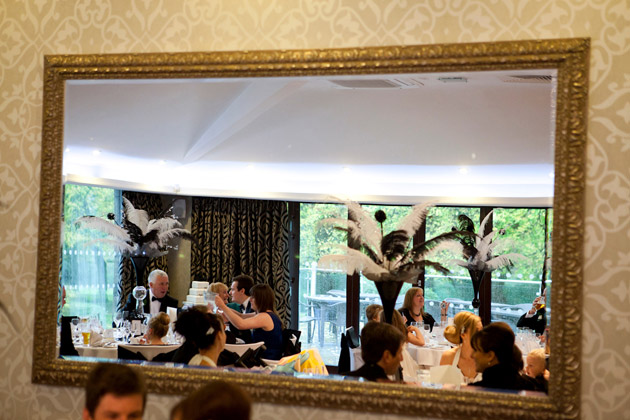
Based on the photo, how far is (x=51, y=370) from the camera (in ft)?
9.68

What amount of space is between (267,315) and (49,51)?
10.5ft

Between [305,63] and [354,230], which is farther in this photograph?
[354,230]

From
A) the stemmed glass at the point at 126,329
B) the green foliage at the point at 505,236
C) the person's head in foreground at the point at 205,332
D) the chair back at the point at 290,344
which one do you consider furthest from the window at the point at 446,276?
the stemmed glass at the point at 126,329

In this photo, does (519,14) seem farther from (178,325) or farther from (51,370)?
(51,370)

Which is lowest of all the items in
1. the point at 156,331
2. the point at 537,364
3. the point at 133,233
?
the point at 156,331

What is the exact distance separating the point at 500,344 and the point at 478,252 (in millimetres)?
1134

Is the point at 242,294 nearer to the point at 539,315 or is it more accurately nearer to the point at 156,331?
the point at 156,331

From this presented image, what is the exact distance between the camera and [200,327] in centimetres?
327

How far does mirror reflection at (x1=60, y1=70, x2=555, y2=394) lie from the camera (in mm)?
3174

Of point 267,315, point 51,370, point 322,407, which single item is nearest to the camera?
point 322,407

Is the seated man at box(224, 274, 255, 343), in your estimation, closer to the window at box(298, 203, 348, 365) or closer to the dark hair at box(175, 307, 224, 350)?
the window at box(298, 203, 348, 365)

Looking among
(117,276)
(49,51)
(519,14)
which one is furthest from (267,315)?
(519,14)

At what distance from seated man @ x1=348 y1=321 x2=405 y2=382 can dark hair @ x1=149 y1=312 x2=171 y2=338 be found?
7.71 ft

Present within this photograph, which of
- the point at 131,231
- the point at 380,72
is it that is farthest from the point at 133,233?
the point at 380,72
